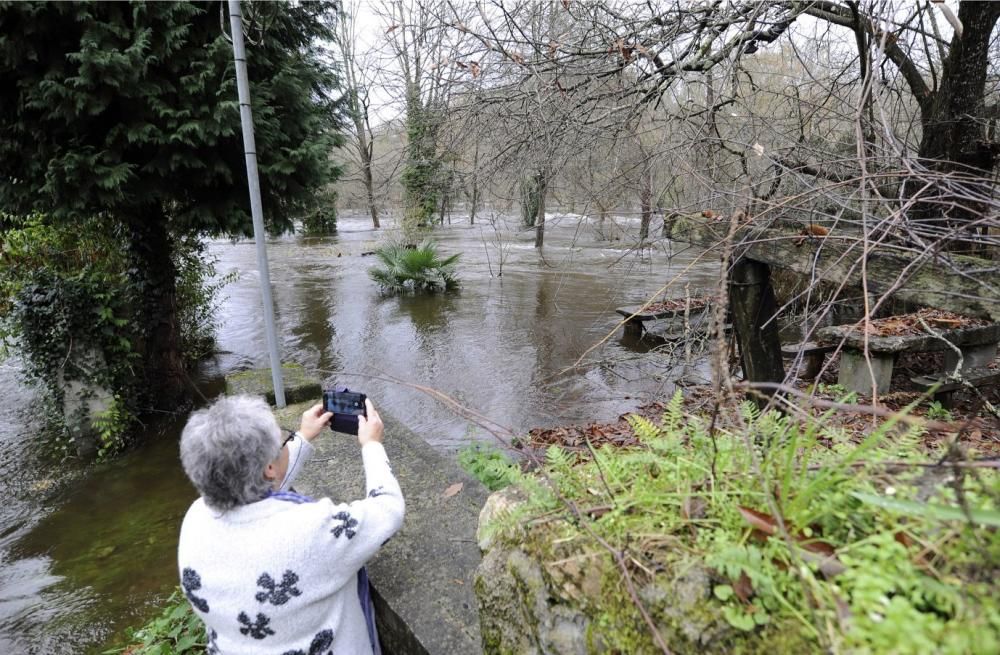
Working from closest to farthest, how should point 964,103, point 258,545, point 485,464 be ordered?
point 258,545 < point 485,464 < point 964,103

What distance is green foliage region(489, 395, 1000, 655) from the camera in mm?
731

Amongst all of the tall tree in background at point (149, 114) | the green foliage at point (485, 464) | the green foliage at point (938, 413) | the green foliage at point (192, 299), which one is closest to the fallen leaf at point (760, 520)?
the green foliage at point (485, 464)

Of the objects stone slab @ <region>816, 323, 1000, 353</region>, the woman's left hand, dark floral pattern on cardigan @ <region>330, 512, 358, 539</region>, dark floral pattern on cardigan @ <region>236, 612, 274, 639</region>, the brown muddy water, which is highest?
the woman's left hand

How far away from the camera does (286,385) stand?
204 inches

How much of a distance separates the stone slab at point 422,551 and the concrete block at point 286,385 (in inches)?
58.6

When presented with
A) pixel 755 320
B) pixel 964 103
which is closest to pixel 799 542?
pixel 755 320

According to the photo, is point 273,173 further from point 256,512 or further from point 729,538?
point 729,538

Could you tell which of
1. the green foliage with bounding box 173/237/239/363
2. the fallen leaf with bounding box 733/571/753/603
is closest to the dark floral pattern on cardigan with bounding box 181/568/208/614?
the fallen leaf with bounding box 733/571/753/603

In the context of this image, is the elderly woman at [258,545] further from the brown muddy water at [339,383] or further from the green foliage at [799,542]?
the green foliage at [799,542]

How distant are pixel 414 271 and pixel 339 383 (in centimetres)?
587

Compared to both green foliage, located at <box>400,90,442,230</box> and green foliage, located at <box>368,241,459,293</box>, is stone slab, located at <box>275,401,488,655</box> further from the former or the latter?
green foliage, located at <box>368,241,459,293</box>

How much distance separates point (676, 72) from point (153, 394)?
704 centimetres

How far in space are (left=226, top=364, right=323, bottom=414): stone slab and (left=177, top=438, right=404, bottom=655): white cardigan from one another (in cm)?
357

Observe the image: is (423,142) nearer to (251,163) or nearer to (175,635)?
(251,163)
